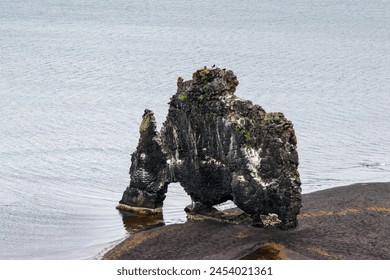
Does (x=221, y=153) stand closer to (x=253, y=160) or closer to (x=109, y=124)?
(x=253, y=160)

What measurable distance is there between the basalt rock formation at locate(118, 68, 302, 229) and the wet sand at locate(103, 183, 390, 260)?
200 cm

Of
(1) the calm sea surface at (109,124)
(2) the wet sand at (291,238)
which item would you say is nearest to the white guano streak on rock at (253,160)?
(2) the wet sand at (291,238)

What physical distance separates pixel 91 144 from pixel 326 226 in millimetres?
51487

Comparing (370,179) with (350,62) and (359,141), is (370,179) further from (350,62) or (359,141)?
(350,62)

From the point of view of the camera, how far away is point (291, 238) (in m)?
52.1

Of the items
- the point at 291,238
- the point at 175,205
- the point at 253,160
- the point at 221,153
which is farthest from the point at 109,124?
the point at 291,238

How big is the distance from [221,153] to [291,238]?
8.58 m

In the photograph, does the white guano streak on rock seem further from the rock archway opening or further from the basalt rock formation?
the rock archway opening

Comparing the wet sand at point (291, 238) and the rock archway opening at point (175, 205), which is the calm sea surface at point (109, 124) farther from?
the wet sand at point (291, 238)

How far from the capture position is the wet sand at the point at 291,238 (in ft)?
162

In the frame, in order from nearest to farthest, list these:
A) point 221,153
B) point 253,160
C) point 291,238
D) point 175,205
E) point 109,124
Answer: point 291,238 → point 253,160 → point 221,153 → point 175,205 → point 109,124

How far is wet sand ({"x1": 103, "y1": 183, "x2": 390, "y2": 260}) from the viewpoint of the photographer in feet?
162

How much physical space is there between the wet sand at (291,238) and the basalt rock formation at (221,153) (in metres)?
2.00
